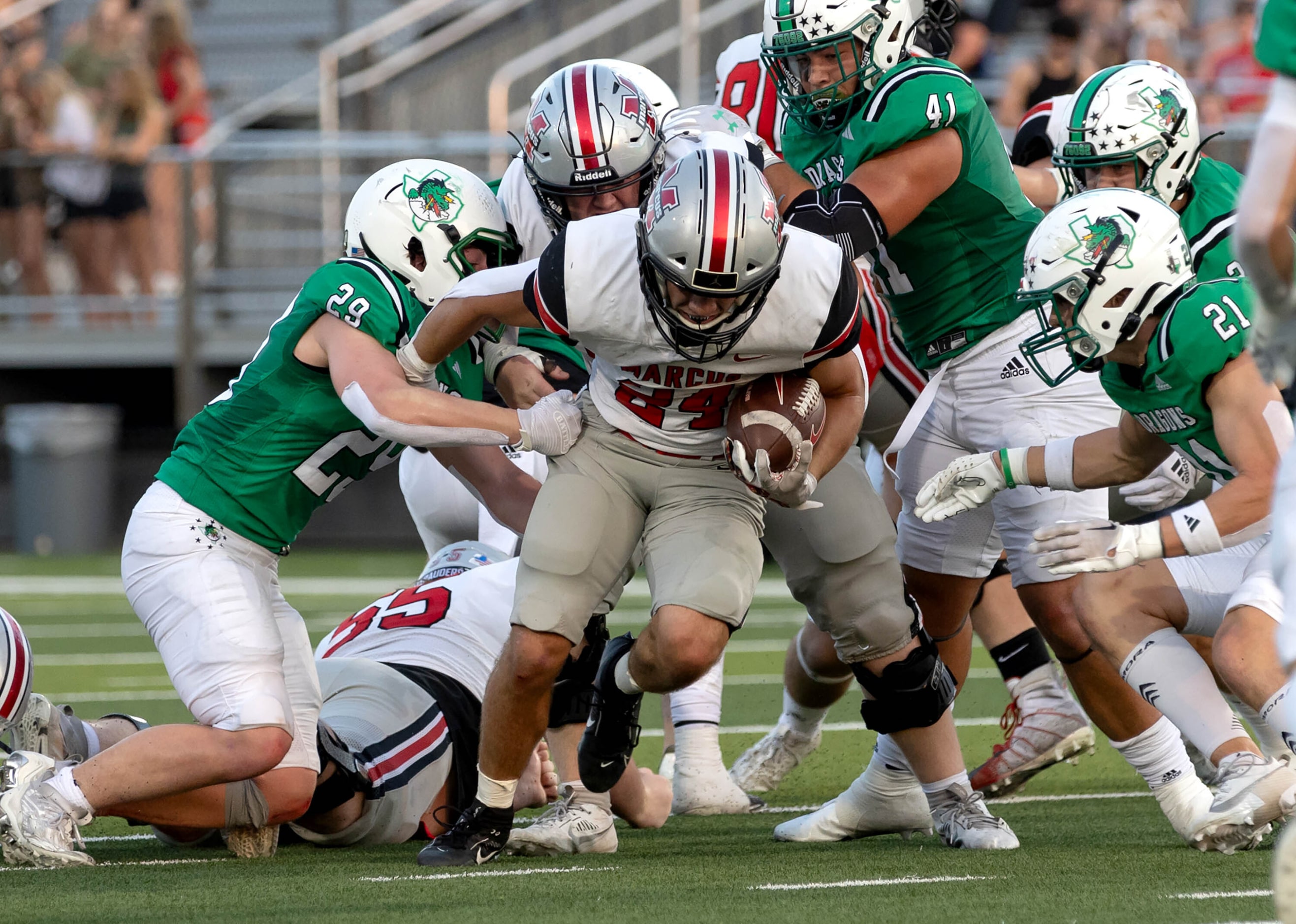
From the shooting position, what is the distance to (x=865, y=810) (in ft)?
14.4

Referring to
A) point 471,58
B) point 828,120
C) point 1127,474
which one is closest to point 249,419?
point 828,120

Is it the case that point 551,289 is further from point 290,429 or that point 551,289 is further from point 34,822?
point 34,822

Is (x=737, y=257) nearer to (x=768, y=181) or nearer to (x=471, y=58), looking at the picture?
(x=768, y=181)

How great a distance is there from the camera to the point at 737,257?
3648mm

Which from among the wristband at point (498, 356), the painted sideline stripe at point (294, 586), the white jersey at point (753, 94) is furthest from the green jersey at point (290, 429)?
the painted sideline stripe at point (294, 586)

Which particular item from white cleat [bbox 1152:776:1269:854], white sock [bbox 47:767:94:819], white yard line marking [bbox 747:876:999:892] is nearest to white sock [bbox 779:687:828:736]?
white cleat [bbox 1152:776:1269:854]

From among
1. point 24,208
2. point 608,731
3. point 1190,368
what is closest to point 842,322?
point 1190,368

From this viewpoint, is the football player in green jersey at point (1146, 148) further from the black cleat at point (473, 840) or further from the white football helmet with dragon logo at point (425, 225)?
the black cleat at point (473, 840)

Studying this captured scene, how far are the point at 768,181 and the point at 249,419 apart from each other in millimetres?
1480

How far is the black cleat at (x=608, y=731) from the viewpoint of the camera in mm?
4121

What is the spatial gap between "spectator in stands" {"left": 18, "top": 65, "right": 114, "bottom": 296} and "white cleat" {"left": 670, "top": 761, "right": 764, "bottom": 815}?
8700 mm

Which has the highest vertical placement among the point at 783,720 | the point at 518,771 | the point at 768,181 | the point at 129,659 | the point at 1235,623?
the point at 768,181

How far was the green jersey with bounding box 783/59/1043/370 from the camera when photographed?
4512 millimetres

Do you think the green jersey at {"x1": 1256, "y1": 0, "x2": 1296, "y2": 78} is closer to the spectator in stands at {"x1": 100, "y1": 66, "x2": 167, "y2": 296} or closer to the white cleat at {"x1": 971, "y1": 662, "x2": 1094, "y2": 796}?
the white cleat at {"x1": 971, "y1": 662, "x2": 1094, "y2": 796}
